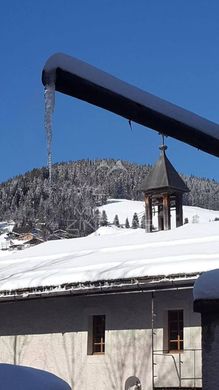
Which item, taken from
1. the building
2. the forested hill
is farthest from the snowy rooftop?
the forested hill

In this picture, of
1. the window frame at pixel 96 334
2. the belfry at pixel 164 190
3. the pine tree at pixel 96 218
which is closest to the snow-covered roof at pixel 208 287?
the window frame at pixel 96 334

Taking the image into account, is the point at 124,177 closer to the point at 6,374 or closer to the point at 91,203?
the point at 91,203

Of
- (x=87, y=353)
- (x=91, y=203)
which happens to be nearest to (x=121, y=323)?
(x=87, y=353)

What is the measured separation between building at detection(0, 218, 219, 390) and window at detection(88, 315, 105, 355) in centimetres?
2

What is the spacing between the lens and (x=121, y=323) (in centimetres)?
1403

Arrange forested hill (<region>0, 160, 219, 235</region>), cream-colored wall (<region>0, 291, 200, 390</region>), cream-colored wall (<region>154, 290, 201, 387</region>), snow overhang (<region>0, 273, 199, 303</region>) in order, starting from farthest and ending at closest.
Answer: forested hill (<region>0, 160, 219, 235</region>)
cream-colored wall (<region>0, 291, 200, 390</region>)
cream-colored wall (<region>154, 290, 201, 387</region>)
snow overhang (<region>0, 273, 199, 303</region>)

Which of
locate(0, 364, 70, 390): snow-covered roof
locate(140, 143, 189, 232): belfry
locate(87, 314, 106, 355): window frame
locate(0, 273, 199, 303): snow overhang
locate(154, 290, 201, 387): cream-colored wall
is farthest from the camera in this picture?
locate(140, 143, 189, 232): belfry

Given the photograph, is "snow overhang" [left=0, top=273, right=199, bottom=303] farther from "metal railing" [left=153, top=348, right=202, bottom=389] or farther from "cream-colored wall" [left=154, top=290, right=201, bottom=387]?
"metal railing" [left=153, top=348, right=202, bottom=389]

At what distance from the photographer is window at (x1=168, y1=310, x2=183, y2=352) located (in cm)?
1355

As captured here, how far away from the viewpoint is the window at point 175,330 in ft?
44.4

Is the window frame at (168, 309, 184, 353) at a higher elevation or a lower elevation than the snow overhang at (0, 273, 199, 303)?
lower

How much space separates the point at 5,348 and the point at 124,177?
410ft

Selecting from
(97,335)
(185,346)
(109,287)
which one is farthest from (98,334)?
(185,346)

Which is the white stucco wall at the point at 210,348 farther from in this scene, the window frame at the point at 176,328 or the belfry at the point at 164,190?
the belfry at the point at 164,190
